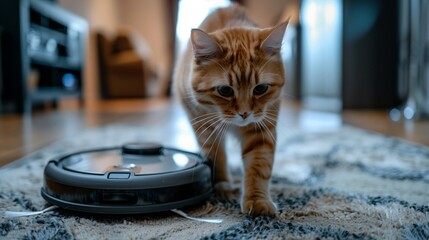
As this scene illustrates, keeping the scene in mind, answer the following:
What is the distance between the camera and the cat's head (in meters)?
0.86

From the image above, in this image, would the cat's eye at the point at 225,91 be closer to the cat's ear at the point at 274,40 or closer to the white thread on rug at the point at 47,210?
the cat's ear at the point at 274,40

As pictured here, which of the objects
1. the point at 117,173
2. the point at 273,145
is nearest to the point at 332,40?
the point at 273,145

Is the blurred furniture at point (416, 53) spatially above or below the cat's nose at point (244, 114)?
above

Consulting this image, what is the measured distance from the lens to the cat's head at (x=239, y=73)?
2.81 ft

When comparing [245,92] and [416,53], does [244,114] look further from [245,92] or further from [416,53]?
[416,53]

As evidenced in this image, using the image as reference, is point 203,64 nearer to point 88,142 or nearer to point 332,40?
point 88,142

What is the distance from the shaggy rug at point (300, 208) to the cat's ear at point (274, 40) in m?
0.35

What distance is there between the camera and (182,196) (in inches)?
32.8

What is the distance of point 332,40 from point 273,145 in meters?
3.01

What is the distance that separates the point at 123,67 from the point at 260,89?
17.4 ft

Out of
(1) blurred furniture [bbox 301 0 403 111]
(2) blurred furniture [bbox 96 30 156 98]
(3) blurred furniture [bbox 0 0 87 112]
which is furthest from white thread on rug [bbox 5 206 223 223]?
(2) blurred furniture [bbox 96 30 156 98]

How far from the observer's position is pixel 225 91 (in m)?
0.87

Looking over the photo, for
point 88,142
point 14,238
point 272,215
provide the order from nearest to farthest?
1. point 14,238
2. point 272,215
3. point 88,142

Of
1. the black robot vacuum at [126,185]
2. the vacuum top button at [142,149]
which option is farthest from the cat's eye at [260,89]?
the vacuum top button at [142,149]
